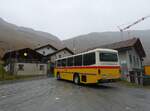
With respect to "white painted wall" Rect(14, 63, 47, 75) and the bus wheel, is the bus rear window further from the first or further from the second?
"white painted wall" Rect(14, 63, 47, 75)

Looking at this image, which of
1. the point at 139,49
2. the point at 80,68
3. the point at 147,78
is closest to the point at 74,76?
the point at 80,68

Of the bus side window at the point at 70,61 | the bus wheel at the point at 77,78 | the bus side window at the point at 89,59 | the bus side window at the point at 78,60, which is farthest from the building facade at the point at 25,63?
the bus side window at the point at 89,59

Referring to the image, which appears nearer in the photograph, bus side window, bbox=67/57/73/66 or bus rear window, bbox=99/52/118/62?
bus rear window, bbox=99/52/118/62

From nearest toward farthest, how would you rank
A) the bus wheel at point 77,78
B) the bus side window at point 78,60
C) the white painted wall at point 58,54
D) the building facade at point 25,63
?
the bus side window at point 78,60
the bus wheel at point 77,78
the building facade at point 25,63
the white painted wall at point 58,54

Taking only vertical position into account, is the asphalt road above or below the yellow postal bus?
below

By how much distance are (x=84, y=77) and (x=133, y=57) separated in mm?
12445

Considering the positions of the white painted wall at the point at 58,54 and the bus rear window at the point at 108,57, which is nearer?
the bus rear window at the point at 108,57

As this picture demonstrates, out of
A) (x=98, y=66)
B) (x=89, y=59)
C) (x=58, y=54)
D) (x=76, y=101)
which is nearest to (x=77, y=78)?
(x=89, y=59)

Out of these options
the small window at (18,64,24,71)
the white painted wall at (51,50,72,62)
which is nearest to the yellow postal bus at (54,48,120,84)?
the small window at (18,64,24,71)

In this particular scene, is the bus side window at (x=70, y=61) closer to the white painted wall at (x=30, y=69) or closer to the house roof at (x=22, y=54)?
the white painted wall at (x=30, y=69)

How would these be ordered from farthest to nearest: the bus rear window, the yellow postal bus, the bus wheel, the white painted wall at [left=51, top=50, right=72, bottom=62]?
the white painted wall at [left=51, top=50, right=72, bottom=62] < the bus wheel < the bus rear window < the yellow postal bus

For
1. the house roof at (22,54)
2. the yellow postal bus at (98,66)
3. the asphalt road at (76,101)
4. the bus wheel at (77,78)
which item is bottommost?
the asphalt road at (76,101)

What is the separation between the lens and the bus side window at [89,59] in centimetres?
1528

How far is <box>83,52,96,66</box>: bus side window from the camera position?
50.1 feet
